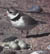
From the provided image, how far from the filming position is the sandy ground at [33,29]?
4.72 feet

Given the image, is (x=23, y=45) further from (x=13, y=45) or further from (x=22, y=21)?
(x=22, y=21)

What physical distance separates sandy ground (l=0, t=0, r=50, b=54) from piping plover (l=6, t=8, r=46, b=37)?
36 mm

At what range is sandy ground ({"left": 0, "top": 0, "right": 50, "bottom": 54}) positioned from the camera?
1438mm

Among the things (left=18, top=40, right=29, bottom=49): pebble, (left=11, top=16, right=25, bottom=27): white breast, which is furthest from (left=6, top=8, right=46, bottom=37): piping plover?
(left=18, top=40, right=29, bottom=49): pebble

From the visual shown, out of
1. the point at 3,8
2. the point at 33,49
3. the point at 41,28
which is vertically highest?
the point at 3,8

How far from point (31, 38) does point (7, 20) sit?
27 centimetres

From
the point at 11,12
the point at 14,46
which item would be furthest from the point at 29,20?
the point at 14,46

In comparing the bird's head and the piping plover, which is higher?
the bird's head

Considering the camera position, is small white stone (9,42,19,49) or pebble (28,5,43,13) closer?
small white stone (9,42,19,49)

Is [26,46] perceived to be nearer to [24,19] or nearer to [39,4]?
[24,19]

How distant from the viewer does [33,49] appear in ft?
4.58

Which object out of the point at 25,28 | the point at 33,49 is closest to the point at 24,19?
the point at 25,28

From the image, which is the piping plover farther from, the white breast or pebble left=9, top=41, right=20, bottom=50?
pebble left=9, top=41, right=20, bottom=50

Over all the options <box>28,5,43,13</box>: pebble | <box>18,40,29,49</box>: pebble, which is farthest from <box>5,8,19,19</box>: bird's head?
<box>18,40,29,49</box>: pebble
